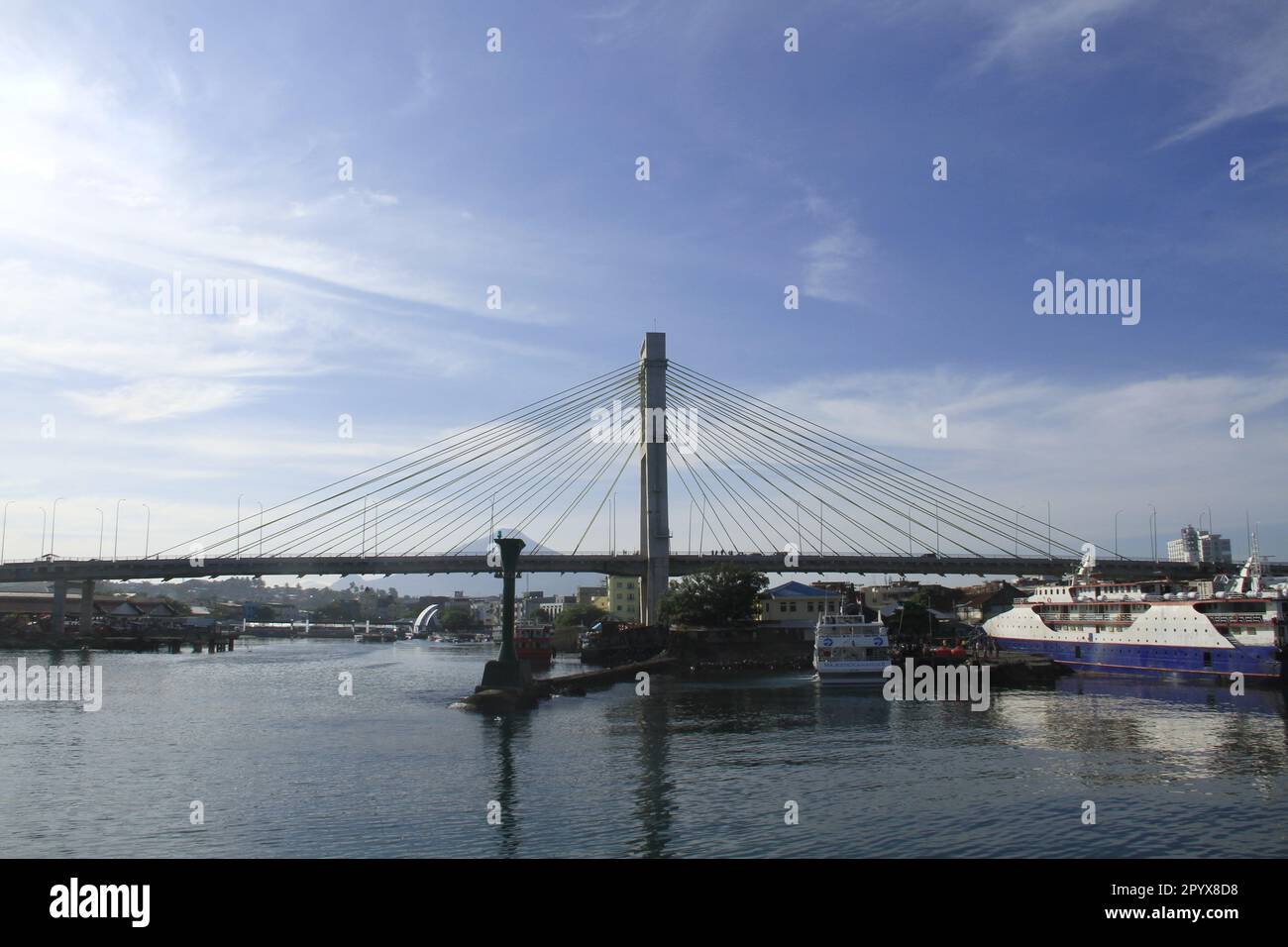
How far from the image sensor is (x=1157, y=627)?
53.5 meters

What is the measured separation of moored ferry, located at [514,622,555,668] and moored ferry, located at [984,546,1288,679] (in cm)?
3591

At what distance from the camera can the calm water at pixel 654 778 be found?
18.8 m

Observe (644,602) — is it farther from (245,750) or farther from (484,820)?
(484,820)

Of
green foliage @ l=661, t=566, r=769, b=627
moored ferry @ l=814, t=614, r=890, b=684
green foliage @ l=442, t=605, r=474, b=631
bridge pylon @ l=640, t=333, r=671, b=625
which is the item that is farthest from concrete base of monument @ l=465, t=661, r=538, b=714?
green foliage @ l=442, t=605, r=474, b=631

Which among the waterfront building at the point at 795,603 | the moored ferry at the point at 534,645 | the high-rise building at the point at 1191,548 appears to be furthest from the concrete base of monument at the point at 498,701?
the high-rise building at the point at 1191,548

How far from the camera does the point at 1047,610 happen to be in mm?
64562

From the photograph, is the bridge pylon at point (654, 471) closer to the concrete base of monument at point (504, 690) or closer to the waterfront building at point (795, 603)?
the waterfront building at point (795, 603)

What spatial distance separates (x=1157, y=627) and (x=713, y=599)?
3330 cm

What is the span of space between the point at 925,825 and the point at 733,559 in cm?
6394

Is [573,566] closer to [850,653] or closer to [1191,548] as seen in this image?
[850,653]

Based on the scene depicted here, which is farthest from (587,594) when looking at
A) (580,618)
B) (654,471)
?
(654,471)

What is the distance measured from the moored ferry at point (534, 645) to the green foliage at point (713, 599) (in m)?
9.95

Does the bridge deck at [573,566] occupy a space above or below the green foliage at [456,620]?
above
